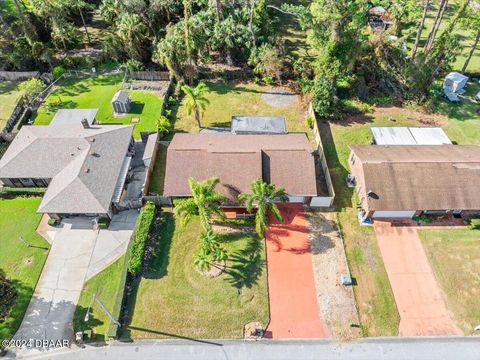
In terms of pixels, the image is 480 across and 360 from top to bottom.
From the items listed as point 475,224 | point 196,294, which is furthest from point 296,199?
point 475,224

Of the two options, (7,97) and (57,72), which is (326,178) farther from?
(7,97)

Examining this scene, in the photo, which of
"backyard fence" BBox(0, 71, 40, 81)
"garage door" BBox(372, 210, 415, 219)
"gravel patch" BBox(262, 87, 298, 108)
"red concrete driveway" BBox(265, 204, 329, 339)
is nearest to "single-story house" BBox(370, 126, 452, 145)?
"garage door" BBox(372, 210, 415, 219)

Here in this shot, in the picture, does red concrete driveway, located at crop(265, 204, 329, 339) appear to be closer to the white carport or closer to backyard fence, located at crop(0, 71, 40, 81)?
the white carport

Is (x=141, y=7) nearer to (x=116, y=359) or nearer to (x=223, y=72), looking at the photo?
(x=223, y=72)

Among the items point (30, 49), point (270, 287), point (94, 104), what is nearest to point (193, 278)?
point (270, 287)

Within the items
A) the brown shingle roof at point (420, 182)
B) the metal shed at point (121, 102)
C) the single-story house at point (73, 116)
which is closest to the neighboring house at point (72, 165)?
the single-story house at point (73, 116)

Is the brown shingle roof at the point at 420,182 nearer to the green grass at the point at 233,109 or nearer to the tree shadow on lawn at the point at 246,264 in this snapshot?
the tree shadow on lawn at the point at 246,264
